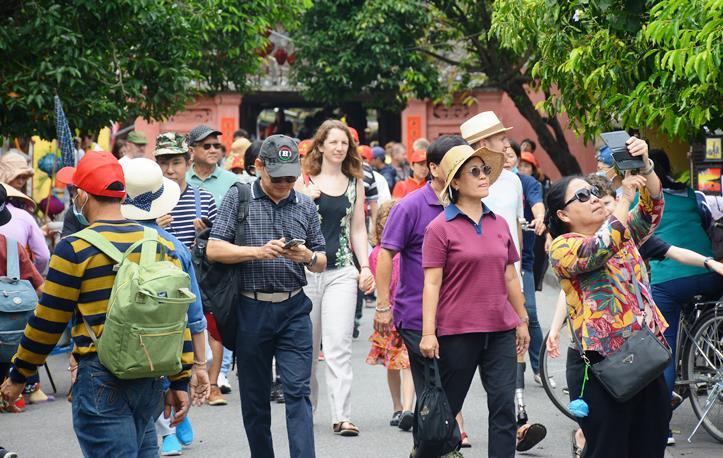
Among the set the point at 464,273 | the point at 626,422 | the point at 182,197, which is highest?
the point at 182,197

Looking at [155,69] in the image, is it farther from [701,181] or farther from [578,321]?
[578,321]

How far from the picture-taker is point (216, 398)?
1000cm

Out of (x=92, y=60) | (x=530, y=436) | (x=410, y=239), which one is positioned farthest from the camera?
(x=92, y=60)

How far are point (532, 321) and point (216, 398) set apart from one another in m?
2.58

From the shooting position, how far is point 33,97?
12.3 meters

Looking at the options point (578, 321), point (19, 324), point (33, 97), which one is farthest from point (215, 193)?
point (578, 321)

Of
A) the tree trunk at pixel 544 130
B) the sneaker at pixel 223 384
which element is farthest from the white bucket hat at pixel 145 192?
the tree trunk at pixel 544 130

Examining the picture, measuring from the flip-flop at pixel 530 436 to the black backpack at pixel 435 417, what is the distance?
1645 millimetres

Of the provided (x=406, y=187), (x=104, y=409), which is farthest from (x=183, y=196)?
(x=406, y=187)

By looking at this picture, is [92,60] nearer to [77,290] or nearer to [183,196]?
[183,196]

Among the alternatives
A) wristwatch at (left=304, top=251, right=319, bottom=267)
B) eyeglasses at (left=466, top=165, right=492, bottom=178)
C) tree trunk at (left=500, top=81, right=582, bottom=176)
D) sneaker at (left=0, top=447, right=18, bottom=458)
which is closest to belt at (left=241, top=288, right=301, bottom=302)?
wristwatch at (left=304, top=251, right=319, bottom=267)

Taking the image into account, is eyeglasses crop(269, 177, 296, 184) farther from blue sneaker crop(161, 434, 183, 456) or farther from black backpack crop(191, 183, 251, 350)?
blue sneaker crop(161, 434, 183, 456)

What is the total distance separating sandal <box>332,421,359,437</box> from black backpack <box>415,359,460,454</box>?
2.21 meters

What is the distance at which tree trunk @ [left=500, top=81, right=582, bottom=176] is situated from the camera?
22328 millimetres
